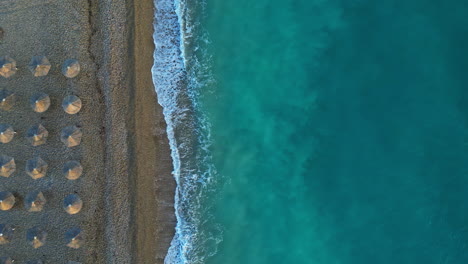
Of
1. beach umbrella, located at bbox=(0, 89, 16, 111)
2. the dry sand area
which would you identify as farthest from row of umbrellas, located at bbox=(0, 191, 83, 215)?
beach umbrella, located at bbox=(0, 89, 16, 111)

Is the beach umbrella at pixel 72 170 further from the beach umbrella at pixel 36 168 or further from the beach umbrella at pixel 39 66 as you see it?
the beach umbrella at pixel 39 66

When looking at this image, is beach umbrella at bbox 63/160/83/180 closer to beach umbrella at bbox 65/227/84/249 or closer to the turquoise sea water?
beach umbrella at bbox 65/227/84/249

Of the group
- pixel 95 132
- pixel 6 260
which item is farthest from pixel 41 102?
pixel 6 260

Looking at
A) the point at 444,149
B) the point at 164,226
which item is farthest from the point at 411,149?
the point at 164,226

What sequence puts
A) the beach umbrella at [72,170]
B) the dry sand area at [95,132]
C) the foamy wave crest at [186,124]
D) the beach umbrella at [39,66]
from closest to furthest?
1. the beach umbrella at [39,66]
2. the beach umbrella at [72,170]
3. the dry sand area at [95,132]
4. the foamy wave crest at [186,124]

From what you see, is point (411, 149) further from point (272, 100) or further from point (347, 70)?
point (272, 100)

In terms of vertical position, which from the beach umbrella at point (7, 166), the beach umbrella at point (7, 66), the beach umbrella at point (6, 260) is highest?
the beach umbrella at point (7, 66)

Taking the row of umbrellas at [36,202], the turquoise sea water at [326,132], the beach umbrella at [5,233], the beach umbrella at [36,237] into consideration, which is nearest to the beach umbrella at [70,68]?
the turquoise sea water at [326,132]
